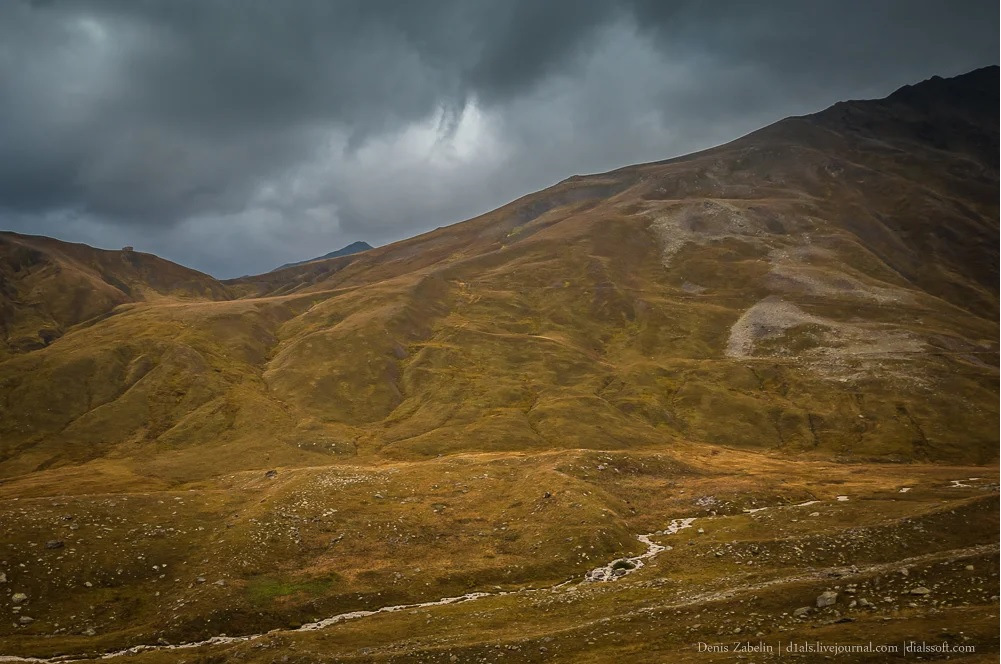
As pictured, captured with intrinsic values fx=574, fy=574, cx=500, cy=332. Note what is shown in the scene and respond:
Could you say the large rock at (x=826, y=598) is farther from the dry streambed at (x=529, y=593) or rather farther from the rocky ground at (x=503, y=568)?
the dry streambed at (x=529, y=593)

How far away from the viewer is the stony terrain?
40656 mm

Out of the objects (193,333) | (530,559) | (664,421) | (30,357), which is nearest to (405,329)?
(193,333)

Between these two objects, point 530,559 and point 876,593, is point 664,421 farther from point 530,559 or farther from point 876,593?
point 876,593

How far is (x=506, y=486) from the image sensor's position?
8419cm

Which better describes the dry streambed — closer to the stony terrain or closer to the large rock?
the stony terrain

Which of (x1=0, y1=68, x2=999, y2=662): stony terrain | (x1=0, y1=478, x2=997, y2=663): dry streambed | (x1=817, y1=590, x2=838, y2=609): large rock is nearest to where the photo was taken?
(x1=817, y1=590, x2=838, y2=609): large rock

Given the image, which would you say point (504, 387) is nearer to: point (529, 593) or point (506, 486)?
point (506, 486)

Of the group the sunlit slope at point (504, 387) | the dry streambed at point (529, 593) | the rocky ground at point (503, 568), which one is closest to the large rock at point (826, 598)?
the rocky ground at point (503, 568)

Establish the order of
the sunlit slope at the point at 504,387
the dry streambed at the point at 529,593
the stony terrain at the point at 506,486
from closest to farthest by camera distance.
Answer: the stony terrain at the point at 506,486
the dry streambed at the point at 529,593
the sunlit slope at the point at 504,387

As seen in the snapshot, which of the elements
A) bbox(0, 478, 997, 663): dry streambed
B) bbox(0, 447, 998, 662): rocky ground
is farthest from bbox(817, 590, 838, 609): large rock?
bbox(0, 478, 997, 663): dry streambed

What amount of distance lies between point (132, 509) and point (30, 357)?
127 metres

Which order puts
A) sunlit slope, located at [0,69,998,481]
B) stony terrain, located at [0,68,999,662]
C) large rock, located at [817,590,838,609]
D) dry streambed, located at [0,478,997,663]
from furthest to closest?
sunlit slope, located at [0,69,998,481]
dry streambed, located at [0,478,997,663]
stony terrain, located at [0,68,999,662]
large rock, located at [817,590,838,609]

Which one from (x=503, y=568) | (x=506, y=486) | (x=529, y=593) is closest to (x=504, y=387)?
(x=506, y=486)

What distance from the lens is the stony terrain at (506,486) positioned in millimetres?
40656
